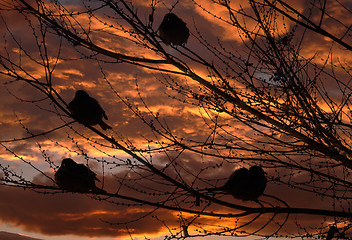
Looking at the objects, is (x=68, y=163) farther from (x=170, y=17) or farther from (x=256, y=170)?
(x=170, y=17)

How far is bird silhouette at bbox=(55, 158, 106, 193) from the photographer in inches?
205

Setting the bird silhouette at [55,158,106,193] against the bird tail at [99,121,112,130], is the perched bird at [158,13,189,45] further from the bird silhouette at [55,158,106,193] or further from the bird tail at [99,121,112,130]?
the bird silhouette at [55,158,106,193]

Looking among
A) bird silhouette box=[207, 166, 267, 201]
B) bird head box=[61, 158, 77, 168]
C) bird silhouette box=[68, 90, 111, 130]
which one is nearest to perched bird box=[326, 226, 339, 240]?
bird silhouette box=[207, 166, 267, 201]

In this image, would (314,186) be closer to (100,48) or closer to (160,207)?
(160,207)

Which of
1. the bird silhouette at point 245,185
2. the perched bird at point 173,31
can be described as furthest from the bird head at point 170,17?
the bird silhouette at point 245,185

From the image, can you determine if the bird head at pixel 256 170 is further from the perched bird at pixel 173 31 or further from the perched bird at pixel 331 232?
the perched bird at pixel 173 31

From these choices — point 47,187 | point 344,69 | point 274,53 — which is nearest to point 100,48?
point 47,187

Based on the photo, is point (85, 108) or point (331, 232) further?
point (331, 232)

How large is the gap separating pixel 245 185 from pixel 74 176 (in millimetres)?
1982

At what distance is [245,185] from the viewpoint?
17.9ft

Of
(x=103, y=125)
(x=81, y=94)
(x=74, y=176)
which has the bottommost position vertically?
(x=74, y=176)

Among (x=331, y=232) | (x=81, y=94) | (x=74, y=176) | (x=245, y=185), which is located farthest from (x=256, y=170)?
(x=81, y=94)

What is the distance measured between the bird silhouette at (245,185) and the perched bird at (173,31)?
80.5 inches

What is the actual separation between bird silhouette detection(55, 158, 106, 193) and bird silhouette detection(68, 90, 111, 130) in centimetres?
57
